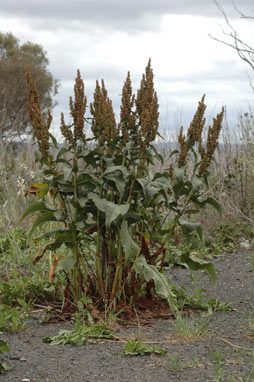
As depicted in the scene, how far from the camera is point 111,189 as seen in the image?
3.80 metres

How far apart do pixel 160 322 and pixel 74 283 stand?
0.68 meters

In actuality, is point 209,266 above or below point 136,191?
below

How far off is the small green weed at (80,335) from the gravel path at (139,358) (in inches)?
1.9

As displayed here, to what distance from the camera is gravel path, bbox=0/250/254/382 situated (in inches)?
112

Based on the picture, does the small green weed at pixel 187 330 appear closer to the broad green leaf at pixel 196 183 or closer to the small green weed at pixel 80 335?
the small green weed at pixel 80 335

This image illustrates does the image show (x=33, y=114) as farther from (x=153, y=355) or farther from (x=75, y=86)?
(x=153, y=355)

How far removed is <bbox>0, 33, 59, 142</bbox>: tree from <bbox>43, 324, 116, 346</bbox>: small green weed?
22.7 m

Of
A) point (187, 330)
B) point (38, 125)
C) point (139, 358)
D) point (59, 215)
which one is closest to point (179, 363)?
point (139, 358)

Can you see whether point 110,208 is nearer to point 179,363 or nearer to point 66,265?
point 66,265

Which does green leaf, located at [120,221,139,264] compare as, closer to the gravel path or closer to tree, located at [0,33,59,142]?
the gravel path

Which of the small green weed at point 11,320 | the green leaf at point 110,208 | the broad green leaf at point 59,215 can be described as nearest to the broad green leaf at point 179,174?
the green leaf at point 110,208

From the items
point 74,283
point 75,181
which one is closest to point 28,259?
point 74,283

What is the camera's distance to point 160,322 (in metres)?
3.81

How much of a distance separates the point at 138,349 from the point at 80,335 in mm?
423
